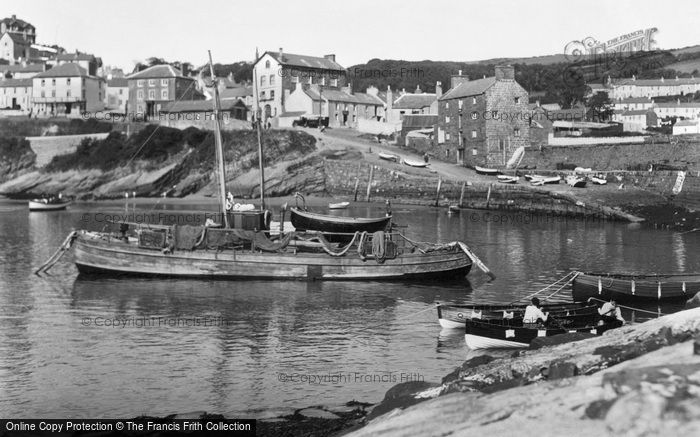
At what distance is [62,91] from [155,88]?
1809 centimetres

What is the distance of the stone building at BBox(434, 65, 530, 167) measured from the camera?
276ft

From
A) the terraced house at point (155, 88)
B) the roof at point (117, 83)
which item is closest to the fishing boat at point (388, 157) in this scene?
the terraced house at point (155, 88)

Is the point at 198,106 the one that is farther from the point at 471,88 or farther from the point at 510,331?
the point at 510,331

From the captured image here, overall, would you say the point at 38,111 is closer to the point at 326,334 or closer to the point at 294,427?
the point at 326,334

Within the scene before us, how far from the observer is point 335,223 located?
46.8 m

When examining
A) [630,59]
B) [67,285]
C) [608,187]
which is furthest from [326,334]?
[630,59]

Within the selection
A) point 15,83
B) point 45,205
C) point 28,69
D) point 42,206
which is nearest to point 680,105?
point 45,205

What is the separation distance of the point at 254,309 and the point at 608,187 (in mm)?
46476

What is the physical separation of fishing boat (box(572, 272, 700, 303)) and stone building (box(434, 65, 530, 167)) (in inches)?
2096

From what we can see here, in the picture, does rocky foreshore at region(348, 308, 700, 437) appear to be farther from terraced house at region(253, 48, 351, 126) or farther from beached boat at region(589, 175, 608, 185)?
terraced house at region(253, 48, 351, 126)

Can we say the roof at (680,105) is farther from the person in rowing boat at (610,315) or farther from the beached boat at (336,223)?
the person in rowing boat at (610,315)

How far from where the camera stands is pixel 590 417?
11.4 m

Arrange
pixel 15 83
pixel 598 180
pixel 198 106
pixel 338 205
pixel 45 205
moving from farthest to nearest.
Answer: pixel 15 83, pixel 198 106, pixel 45 205, pixel 598 180, pixel 338 205

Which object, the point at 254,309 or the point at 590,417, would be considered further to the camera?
the point at 254,309
